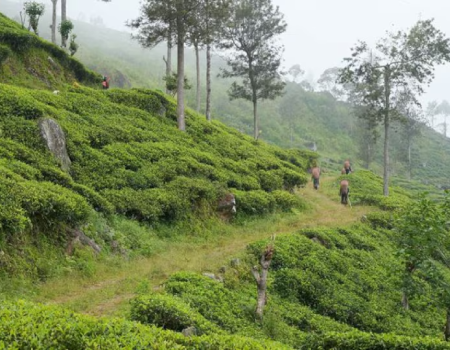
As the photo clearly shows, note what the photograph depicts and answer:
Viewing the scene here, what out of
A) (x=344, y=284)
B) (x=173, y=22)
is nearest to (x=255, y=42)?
(x=173, y=22)

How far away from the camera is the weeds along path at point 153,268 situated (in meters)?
9.23

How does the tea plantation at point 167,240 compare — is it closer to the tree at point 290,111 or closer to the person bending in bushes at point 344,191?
the person bending in bushes at point 344,191

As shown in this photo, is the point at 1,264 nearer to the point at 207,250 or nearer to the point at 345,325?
the point at 207,250

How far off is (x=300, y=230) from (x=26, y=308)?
44.2 ft

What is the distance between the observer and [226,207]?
18250mm

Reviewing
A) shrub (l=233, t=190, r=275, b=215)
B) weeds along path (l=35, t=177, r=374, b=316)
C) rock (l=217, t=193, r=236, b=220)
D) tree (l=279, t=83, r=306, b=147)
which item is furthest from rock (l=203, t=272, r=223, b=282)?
tree (l=279, t=83, r=306, b=147)

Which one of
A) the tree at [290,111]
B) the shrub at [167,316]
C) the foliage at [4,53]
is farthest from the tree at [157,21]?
the tree at [290,111]

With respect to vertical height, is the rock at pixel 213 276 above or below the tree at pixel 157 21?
below

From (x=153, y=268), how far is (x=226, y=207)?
691 cm

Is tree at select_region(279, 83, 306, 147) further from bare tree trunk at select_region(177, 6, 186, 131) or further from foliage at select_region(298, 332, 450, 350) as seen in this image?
foliage at select_region(298, 332, 450, 350)

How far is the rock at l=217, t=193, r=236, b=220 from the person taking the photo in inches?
712

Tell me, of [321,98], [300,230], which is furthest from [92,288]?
[321,98]

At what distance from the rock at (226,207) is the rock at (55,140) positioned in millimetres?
7082

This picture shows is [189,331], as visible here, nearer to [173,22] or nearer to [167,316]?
[167,316]
